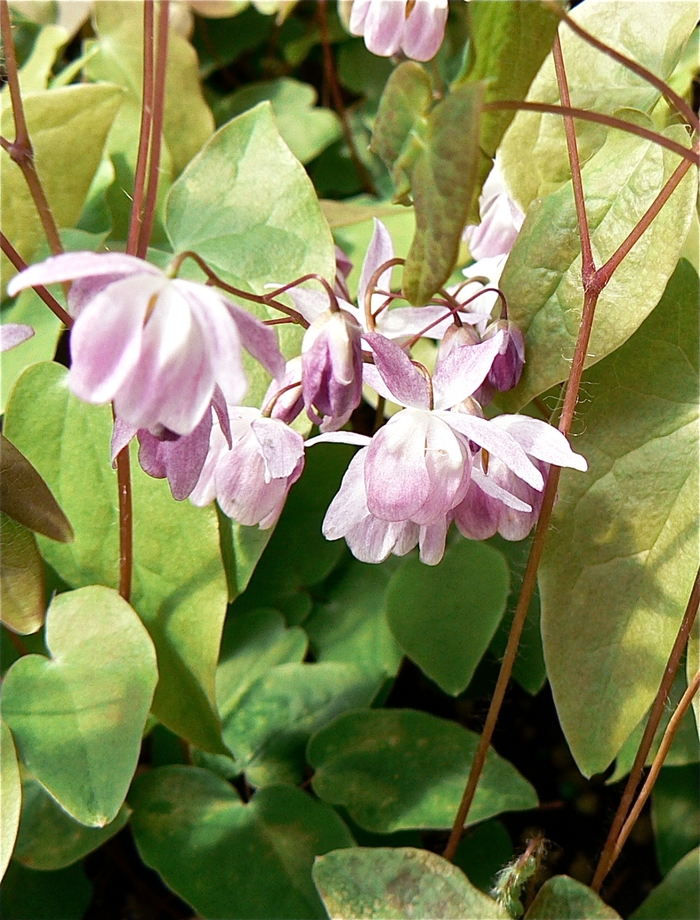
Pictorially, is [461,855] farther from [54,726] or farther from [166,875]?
[54,726]

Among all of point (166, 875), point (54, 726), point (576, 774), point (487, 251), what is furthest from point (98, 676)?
point (576, 774)

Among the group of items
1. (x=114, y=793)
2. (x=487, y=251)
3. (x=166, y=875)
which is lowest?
(x=166, y=875)

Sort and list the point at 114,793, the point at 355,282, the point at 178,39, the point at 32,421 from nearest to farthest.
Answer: the point at 114,793 < the point at 32,421 < the point at 355,282 < the point at 178,39

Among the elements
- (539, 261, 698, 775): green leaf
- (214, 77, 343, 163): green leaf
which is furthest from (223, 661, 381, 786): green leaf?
(214, 77, 343, 163): green leaf

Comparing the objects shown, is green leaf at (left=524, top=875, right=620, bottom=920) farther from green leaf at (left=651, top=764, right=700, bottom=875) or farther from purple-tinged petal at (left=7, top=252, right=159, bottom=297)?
purple-tinged petal at (left=7, top=252, right=159, bottom=297)

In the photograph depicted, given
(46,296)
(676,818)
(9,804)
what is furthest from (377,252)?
(676,818)

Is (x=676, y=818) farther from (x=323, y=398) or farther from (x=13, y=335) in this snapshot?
(x=13, y=335)
